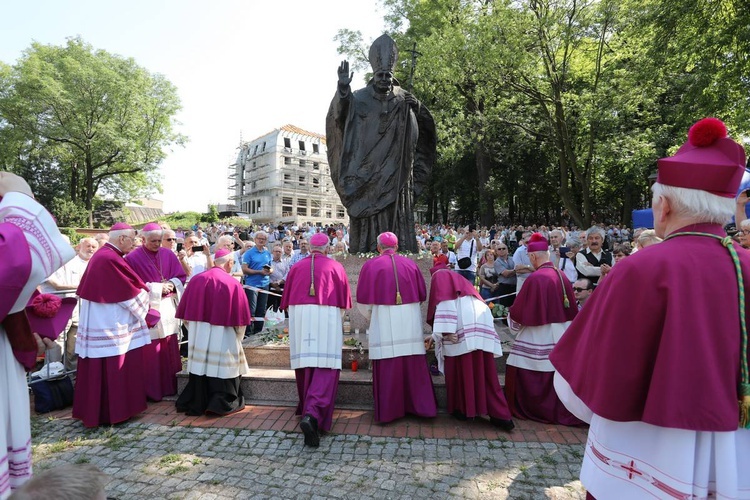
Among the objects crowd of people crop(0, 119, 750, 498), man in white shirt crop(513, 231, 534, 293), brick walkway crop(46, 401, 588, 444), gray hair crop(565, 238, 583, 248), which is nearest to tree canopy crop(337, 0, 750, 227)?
gray hair crop(565, 238, 583, 248)

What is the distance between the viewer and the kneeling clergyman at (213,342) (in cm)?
520

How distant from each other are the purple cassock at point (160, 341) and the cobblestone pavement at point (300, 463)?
0.89 metres

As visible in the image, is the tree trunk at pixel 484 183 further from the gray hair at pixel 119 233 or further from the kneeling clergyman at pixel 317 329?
the gray hair at pixel 119 233

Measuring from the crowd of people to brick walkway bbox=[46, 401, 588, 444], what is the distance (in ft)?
0.43

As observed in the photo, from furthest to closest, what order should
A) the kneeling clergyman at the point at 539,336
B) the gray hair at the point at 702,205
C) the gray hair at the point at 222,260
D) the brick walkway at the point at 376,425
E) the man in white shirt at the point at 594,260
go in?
the man in white shirt at the point at 594,260, the gray hair at the point at 222,260, the kneeling clergyman at the point at 539,336, the brick walkway at the point at 376,425, the gray hair at the point at 702,205

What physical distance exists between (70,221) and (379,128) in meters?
33.1

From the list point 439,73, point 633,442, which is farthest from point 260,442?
point 439,73

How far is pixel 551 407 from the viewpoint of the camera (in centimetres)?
498

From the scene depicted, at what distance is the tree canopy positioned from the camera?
12500 mm

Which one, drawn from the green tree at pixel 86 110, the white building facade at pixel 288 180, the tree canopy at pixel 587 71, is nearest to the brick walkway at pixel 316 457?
the tree canopy at pixel 587 71

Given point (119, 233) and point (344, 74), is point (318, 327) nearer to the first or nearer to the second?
point (119, 233)

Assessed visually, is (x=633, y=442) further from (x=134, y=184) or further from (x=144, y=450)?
(x=134, y=184)

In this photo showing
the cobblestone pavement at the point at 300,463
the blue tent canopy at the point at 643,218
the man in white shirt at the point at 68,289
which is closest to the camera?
the cobblestone pavement at the point at 300,463

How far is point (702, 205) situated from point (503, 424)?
3634 millimetres
